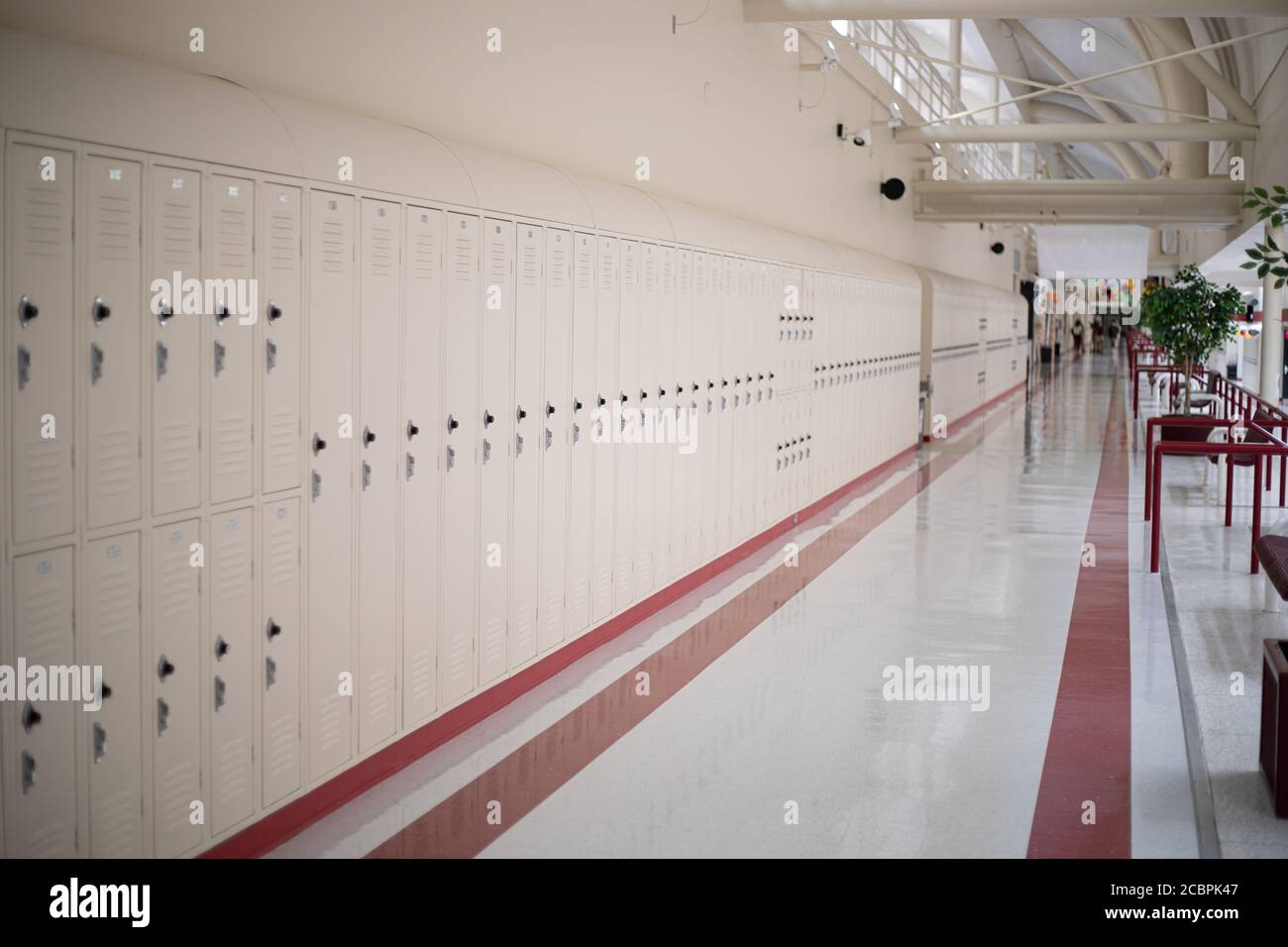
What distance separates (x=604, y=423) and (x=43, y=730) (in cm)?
378

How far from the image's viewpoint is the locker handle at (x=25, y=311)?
312 centimetres

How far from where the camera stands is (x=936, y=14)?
9.35m

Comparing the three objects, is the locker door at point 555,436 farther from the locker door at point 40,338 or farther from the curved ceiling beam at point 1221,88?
the curved ceiling beam at point 1221,88

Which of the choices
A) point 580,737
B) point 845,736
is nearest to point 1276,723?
point 845,736

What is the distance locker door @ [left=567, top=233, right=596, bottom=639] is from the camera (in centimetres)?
626

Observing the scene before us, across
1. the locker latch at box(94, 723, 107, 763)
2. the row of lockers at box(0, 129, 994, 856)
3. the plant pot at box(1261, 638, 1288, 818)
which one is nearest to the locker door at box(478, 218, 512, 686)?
the row of lockers at box(0, 129, 994, 856)

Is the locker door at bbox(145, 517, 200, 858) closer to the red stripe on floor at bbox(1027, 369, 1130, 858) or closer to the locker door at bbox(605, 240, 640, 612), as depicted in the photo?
the red stripe on floor at bbox(1027, 369, 1130, 858)

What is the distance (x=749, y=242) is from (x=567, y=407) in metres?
3.13

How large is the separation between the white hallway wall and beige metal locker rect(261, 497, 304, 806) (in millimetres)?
1548

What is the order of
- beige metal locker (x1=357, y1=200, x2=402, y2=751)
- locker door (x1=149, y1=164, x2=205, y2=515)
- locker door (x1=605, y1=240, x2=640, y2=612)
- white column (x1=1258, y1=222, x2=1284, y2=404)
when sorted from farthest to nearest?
white column (x1=1258, y1=222, x2=1284, y2=404) < locker door (x1=605, y1=240, x2=640, y2=612) < beige metal locker (x1=357, y1=200, x2=402, y2=751) < locker door (x1=149, y1=164, x2=205, y2=515)

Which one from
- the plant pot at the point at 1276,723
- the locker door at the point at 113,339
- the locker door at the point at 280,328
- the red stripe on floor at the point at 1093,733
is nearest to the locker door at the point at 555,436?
the locker door at the point at 280,328
